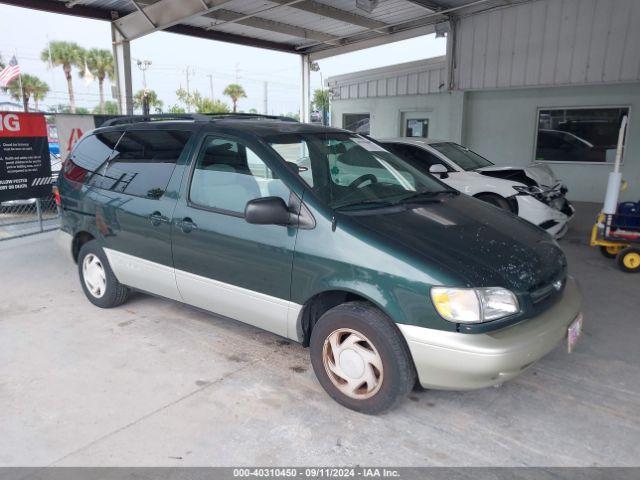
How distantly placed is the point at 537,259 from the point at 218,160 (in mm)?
2256

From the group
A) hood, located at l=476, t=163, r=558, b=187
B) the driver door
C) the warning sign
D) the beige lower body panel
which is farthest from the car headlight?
the warning sign

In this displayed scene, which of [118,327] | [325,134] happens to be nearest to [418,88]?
[325,134]

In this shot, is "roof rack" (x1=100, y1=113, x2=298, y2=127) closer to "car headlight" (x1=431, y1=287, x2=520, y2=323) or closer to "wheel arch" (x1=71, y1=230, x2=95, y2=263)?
"wheel arch" (x1=71, y1=230, x2=95, y2=263)

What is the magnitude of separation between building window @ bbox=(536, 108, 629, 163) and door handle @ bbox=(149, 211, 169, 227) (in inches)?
394

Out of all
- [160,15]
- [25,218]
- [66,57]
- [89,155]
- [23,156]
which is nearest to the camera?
[89,155]

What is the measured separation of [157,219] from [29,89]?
157 ft

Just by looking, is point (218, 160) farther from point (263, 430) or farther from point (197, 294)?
point (263, 430)

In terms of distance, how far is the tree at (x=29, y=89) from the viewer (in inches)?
1656

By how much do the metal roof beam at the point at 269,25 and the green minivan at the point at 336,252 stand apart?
23.4 feet

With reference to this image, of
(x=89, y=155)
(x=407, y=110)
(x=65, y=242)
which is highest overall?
(x=407, y=110)

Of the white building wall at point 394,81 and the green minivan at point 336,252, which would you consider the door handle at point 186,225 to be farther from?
the white building wall at point 394,81

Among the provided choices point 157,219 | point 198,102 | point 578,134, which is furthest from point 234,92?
point 157,219

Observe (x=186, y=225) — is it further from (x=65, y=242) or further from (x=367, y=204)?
(x=65, y=242)

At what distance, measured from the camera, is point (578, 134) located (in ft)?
35.3
